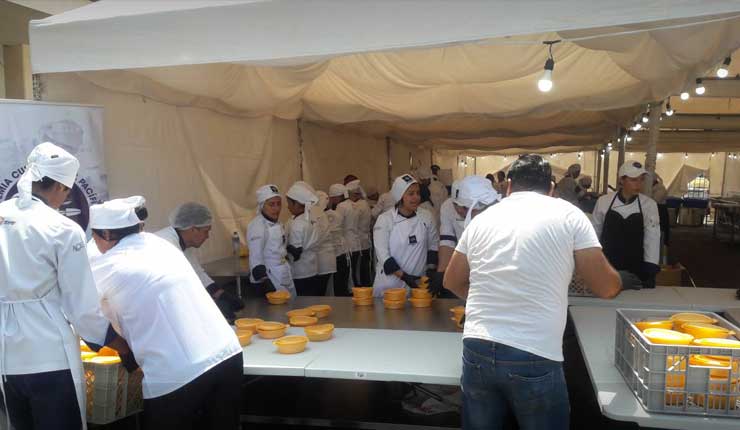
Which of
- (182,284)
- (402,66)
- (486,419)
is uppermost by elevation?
(402,66)

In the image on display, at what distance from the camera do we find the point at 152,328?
6.55 ft

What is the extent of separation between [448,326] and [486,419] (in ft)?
3.60

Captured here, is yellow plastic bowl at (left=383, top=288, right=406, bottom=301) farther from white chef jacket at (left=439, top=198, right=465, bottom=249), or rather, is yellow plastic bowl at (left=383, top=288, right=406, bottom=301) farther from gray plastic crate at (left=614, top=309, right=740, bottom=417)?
gray plastic crate at (left=614, top=309, right=740, bottom=417)

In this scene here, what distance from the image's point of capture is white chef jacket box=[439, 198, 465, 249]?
12.6ft

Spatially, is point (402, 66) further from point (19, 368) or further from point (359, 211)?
point (19, 368)

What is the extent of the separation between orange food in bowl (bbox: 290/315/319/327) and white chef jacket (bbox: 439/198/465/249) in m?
1.24

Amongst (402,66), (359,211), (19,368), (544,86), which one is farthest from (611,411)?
(359,211)

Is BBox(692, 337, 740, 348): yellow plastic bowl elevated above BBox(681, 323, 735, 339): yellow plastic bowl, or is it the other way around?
Answer: BBox(692, 337, 740, 348): yellow plastic bowl

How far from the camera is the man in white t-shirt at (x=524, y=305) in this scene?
1.80m

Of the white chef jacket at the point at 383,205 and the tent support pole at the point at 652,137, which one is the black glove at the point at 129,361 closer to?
the tent support pole at the point at 652,137

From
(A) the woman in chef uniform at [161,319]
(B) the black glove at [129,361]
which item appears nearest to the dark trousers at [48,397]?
(B) the black glove at [129,361]

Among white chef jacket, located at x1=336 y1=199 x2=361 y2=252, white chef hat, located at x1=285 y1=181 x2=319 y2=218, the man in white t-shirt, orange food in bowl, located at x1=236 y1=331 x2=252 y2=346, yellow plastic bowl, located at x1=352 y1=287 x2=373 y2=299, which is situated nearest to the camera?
the man in white t-shirt

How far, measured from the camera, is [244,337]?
8.80 ft

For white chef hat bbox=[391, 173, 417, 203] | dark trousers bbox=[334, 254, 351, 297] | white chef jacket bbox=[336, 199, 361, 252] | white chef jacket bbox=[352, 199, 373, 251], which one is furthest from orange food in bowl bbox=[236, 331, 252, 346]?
white chef jacket bbox=[352, 199, 373, 251]
